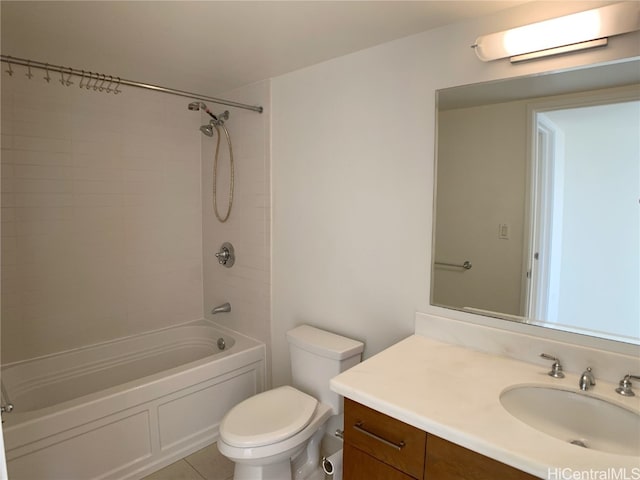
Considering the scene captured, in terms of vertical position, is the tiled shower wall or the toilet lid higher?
the tiled shower wall

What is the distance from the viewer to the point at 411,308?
1.82 meters

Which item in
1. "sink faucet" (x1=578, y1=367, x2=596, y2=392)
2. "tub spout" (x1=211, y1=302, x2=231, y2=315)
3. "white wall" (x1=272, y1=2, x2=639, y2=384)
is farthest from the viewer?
"tub spout" (x1=211, y1=302, x2=231, y2=315)

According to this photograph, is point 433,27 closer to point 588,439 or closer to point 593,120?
point 593,120

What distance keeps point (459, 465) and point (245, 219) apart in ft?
6.63

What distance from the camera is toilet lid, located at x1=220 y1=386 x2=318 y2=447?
1.68 m

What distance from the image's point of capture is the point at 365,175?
1.97 m

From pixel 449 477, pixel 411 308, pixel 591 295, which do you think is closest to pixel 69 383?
pixel 411 308

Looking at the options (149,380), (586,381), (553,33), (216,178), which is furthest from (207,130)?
(586,381)

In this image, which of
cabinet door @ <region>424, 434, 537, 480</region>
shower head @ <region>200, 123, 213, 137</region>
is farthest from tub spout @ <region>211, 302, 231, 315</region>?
cabinet door @ <region>424, 434, 537, 480</region>

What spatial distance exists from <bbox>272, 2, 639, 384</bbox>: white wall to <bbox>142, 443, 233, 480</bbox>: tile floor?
58 centimetres

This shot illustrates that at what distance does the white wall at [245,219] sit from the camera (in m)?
2.52

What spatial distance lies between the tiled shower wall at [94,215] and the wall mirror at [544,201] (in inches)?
81.1

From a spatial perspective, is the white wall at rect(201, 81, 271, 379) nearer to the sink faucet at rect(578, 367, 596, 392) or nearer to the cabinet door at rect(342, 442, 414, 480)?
the cabinet door at rect(342, 442, 414, 480)

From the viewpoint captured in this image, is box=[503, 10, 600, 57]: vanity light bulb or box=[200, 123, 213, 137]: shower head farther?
box=[200, 123, 213, 137]: shower head
